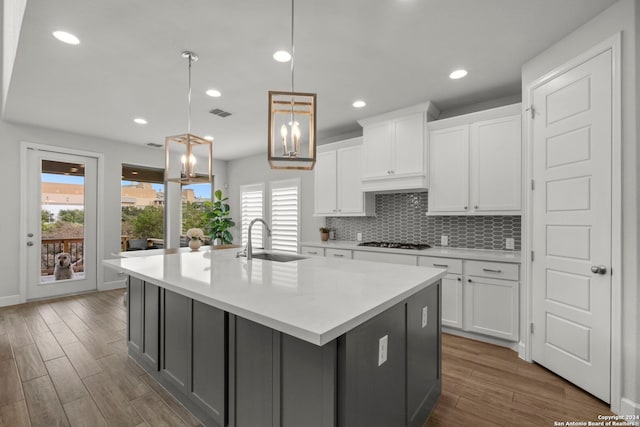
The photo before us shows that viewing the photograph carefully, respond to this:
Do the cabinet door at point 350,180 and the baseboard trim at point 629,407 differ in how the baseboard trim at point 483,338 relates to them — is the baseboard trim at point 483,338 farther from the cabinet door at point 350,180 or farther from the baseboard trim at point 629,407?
the cabinet door at point 350,180

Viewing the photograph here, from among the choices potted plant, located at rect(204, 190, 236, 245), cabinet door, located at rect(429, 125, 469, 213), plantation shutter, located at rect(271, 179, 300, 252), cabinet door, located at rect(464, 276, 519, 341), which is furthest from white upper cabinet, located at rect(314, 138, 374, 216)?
potted plant, located at rect(204, 190, 236, 245)

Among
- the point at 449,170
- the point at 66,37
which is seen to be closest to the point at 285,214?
the point at 449,170

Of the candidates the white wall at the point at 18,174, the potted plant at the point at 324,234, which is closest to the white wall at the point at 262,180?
the potted plant at the point at 324,234

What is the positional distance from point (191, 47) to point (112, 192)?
4047 mm

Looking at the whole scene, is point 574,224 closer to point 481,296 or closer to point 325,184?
point 481,296

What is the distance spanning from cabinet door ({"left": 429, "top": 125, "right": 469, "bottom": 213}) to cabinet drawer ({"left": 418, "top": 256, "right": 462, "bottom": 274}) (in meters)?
0.61

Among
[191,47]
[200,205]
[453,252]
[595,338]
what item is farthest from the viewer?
[200,205]

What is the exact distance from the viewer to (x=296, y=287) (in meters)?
1.61

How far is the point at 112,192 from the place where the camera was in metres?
5.34

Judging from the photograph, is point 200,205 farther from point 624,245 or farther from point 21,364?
point 624,245

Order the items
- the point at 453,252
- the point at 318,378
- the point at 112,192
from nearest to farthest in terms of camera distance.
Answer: the point at 318,378 < the point at 453,252 < the point at 112,192

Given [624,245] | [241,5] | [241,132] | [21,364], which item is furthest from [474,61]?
[21,364]

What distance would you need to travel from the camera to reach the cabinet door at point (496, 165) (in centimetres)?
304

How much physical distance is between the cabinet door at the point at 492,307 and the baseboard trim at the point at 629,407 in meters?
0.94
